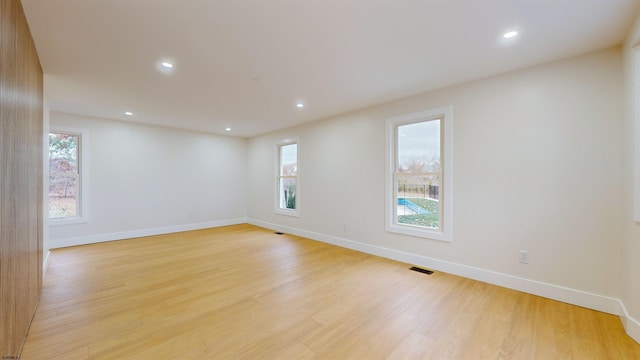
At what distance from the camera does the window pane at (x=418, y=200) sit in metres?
3.46

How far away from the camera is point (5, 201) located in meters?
1.45

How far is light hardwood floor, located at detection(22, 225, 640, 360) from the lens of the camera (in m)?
1.79

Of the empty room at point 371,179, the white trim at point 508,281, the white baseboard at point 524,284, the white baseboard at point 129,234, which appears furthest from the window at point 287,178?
the white baseboard at point 524,284

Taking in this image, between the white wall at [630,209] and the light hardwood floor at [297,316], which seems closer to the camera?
the light hardwood floor at [297,316]

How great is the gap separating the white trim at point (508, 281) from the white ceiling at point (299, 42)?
7.46 feet

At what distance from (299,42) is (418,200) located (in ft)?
8.57

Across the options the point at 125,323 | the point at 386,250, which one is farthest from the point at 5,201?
the point at 386,250

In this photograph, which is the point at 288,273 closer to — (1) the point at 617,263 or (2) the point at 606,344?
(2) the point at 606,344

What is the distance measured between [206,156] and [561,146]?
6472 millimetres

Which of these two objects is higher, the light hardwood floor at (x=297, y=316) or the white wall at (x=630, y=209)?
the white wall at (x=630, y=209)

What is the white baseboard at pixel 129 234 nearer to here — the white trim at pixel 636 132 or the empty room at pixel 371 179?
the empty room at pixel 371 179

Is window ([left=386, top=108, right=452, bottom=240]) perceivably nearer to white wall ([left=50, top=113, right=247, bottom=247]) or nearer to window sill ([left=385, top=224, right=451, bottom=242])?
window sill ([left=385, top=224, right=451, bottom=242])

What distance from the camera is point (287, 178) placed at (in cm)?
595

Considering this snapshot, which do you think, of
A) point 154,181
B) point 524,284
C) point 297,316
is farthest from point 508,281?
point 154,181
